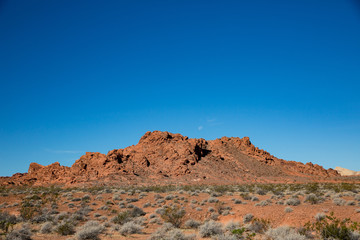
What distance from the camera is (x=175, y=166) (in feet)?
208

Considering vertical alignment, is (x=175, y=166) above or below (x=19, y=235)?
above

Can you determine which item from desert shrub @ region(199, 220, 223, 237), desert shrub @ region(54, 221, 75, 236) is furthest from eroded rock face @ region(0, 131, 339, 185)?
desert shrub @ region(199, 220, 223, 237)

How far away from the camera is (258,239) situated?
869 centimetres

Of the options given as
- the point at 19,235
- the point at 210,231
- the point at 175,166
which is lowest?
the point at 210,231

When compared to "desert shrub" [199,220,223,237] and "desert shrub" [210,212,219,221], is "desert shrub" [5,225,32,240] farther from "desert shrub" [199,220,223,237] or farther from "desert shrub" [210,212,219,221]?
"desert shrub" [210,212,219,221]

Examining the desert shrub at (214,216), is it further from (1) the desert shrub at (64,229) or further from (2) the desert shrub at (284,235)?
(1) the desert shrub at (64,229)

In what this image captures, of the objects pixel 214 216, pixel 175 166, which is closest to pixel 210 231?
pixel 214 216

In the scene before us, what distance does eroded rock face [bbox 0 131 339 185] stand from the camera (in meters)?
57.6

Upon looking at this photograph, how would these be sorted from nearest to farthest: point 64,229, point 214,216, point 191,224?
1. point 64,229
2. point 191,224
3. point 214,216

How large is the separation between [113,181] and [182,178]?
1635cm

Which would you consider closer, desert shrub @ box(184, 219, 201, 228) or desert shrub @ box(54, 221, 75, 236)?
desert shrub @ box(54, 221, 75, 236)

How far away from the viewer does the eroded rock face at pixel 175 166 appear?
5756 centimetres

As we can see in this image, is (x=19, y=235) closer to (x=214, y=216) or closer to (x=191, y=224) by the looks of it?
(x=191, y=224)

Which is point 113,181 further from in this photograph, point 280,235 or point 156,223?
point 280,235
